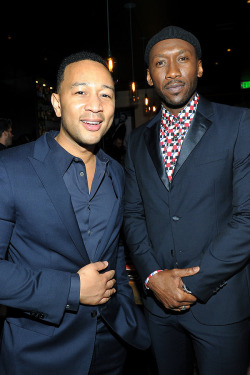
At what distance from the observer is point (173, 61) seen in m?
1.76

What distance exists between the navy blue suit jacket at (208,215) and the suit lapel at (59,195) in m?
0.51

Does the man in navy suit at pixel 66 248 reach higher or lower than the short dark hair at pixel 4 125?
lower

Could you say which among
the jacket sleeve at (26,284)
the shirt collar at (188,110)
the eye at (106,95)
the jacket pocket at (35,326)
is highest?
the eye at (106,95)

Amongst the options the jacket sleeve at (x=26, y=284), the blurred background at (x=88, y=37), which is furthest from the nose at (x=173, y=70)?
the blurred background at (x=88, y=37)

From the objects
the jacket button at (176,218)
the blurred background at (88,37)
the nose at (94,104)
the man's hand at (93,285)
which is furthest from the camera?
the blurred background at (88,37)

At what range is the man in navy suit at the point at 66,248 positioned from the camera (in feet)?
4.37

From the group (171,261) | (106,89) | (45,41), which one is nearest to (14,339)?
(171,261)

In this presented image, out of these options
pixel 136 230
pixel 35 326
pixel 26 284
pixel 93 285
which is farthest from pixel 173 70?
pixel 35 326

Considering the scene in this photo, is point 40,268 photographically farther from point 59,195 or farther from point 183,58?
point 183,58

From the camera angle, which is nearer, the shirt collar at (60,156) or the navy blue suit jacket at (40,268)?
the navy blue suit jacket at (40,268)

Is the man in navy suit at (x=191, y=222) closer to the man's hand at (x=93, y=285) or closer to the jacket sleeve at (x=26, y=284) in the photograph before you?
the man's hand at (x=93, y=285)

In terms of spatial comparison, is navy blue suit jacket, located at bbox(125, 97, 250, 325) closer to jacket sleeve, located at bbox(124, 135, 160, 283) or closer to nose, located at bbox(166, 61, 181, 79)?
jacket sleeve, located at bbox(124, 135, 160, 283)

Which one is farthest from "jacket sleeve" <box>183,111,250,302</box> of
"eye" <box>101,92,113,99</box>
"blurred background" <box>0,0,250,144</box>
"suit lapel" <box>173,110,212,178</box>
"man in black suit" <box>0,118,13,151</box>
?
"man in black suit" <box>0,118,13,151</box>

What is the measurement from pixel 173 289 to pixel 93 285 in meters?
0.44
